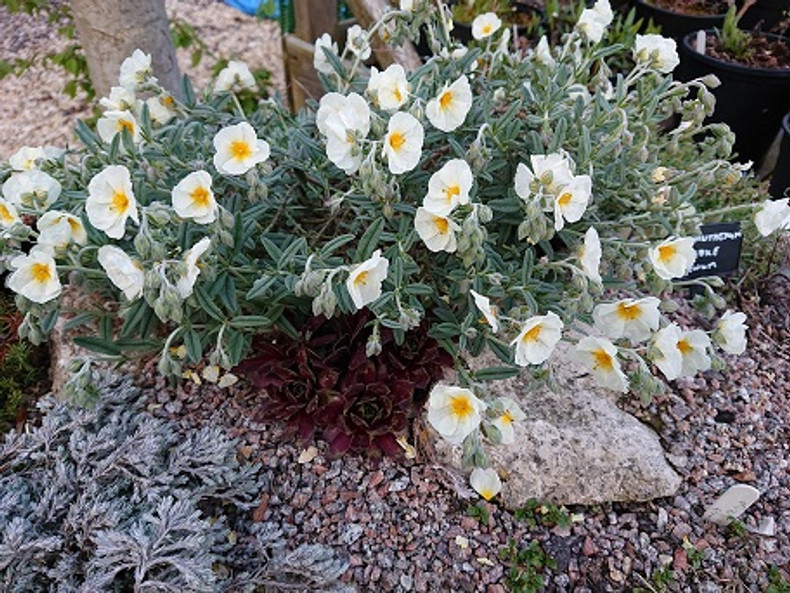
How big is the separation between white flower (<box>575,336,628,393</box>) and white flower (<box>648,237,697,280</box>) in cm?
22

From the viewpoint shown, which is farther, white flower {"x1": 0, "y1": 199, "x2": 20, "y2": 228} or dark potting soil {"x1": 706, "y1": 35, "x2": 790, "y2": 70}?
dark potting soil {"x1": 706, "y1": 35, "x2": 790, "y2": 70}

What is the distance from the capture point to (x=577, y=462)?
81.0 inches

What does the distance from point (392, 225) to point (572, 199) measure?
48 cm

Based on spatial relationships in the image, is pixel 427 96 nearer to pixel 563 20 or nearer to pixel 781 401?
pixel 781 401

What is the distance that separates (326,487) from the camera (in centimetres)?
208

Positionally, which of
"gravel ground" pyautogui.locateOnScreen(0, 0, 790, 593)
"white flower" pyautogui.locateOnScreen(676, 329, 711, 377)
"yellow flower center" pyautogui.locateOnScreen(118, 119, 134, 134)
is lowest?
"gravel ground" pyautogui.locateOnScreen(0, 0, 790, 593)

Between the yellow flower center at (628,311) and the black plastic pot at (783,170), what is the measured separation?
6.61 feet

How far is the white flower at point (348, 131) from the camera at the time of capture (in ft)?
5.67

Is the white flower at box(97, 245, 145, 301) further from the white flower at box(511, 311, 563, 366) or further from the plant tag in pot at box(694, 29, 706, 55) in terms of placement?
the plant tag in pot at box(694, 29, 706, 55)

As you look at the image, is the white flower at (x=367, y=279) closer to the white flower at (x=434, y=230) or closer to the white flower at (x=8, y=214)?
the white flower at (x=434, y=230)

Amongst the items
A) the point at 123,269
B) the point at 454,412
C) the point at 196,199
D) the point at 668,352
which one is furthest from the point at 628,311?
the point at 123,269

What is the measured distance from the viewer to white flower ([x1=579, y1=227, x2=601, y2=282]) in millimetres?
1715

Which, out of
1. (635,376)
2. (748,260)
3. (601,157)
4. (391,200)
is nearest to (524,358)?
(635,376)

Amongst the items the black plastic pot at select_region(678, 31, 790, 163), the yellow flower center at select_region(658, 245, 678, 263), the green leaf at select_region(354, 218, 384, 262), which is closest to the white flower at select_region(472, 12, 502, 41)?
the green leaf at select_region(354, 218, 384, 262)
